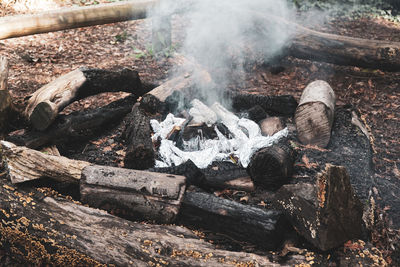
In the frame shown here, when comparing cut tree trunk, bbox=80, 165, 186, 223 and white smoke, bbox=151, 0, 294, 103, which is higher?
white smoke, bbox=151, 0, 294, 103

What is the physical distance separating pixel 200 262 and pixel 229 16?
592 centimetres

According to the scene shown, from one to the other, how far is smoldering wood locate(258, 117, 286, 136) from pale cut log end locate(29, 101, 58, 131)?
280 cm

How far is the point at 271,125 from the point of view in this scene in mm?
4527

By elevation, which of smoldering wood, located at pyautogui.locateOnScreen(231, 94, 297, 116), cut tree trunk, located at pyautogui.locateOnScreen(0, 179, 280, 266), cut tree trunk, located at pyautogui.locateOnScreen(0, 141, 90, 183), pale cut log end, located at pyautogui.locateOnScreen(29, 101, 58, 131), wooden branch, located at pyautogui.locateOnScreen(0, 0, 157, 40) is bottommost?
cut tree trunk, located at pyautogui.locateOnScreen(0, 179, 280, 266)

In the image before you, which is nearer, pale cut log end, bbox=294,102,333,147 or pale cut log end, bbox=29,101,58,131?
pale cut log end, bbox=29,101,58,131

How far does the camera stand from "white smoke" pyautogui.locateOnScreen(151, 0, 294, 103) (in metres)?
6.67

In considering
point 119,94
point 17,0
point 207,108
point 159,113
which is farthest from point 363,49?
point 17,0

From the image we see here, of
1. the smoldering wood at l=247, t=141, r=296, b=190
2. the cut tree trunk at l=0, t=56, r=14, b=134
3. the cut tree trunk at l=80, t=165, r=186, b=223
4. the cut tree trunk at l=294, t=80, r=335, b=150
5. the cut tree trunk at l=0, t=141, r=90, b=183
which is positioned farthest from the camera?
the cut tree trunk at l=294, t=80, r=335, b=150

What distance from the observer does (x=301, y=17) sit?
9.68m

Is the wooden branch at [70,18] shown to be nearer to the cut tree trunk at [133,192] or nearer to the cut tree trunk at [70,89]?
the cut tree trunk at [70,89]

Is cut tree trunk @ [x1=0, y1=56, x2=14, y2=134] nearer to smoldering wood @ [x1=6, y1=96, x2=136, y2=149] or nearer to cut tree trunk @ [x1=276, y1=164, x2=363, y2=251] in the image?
smoldering wood @ [x1=6, y1=96, x2=136, y2=149]

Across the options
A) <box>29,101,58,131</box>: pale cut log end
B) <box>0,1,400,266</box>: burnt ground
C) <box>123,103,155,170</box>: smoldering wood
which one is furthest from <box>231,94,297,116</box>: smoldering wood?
<box>29,101,58,131</box>: pale cut log end

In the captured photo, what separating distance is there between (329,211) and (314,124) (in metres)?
2.03

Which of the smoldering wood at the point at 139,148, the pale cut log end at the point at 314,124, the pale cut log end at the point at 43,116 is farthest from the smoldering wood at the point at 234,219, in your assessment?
the pale cut log end at the point at 43,116
